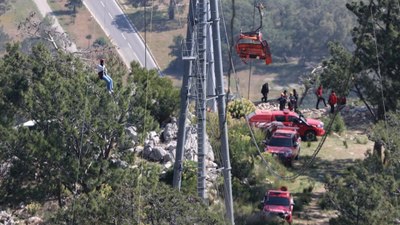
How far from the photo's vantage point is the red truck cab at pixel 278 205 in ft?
93.3

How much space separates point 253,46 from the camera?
30234mm

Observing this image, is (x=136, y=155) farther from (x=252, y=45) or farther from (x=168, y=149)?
(x=252, y=45)

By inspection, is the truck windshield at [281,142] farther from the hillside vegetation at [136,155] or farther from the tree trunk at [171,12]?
the tree trunk at [171,12]

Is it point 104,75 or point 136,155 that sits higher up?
point 104,75

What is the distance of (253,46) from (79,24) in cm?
7223

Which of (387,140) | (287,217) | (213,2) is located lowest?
(287,217)

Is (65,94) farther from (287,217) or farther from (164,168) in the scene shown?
(287,217)

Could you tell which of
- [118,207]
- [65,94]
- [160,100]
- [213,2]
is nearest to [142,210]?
[118,207]

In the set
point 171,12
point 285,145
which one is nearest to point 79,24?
point 171,12

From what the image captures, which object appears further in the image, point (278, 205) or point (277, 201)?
point (277, 201)

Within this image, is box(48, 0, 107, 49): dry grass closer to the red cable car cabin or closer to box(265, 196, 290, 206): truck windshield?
the red cable car cabin

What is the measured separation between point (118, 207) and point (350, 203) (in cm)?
682

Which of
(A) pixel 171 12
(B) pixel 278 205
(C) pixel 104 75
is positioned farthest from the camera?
(A) pixel 171 12

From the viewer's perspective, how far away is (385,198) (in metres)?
24.1
